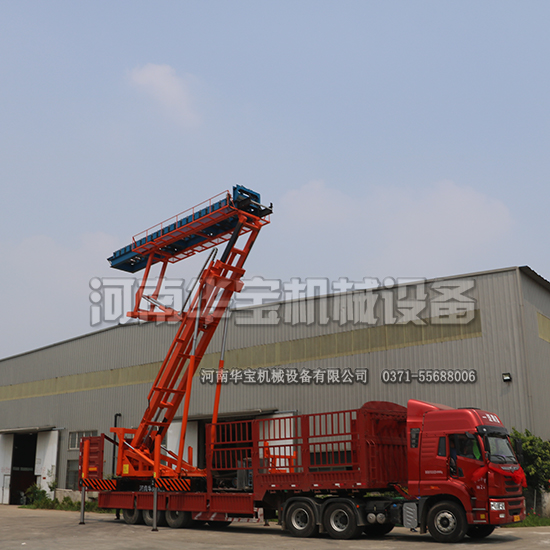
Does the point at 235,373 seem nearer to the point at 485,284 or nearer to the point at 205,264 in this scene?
the point at 205,264

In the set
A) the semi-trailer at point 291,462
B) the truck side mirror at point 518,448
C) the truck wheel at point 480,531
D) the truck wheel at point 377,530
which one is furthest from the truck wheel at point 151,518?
the truck side mirror at point 518,448

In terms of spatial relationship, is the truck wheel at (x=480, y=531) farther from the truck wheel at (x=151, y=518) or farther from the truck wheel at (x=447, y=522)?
the truck wheel at (x=151, y=518)

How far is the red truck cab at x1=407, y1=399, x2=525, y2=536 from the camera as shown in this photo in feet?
45.4

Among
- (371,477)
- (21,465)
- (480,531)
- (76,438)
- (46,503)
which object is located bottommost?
(46,503)

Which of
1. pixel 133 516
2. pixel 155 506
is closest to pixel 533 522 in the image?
pixel 155 506

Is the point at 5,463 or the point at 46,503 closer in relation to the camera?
the point at 46,503

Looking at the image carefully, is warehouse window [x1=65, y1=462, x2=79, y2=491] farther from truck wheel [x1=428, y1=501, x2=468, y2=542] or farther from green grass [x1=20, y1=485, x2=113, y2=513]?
truck wheel [x1=428, y1=501, x2=468, y2=542]

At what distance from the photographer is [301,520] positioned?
→ 53.2ft

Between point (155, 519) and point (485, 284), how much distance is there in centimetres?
1388

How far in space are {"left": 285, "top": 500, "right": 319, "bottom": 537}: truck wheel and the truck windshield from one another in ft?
15.4

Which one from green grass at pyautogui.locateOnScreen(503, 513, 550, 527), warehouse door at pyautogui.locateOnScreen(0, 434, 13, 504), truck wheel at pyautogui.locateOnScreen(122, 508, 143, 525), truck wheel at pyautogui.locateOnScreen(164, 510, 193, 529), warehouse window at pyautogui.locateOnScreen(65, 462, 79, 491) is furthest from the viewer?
warehouse door at pyautogui.locateOnScreen(0, 434, 13, 504)

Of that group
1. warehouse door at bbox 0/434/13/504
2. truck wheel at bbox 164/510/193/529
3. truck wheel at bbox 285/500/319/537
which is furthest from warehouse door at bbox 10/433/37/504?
truck wheel at bbox 285/500/319/537

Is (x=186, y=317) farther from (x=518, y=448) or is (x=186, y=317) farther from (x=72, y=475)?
(x=72, y=475)

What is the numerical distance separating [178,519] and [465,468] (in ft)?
29.7
